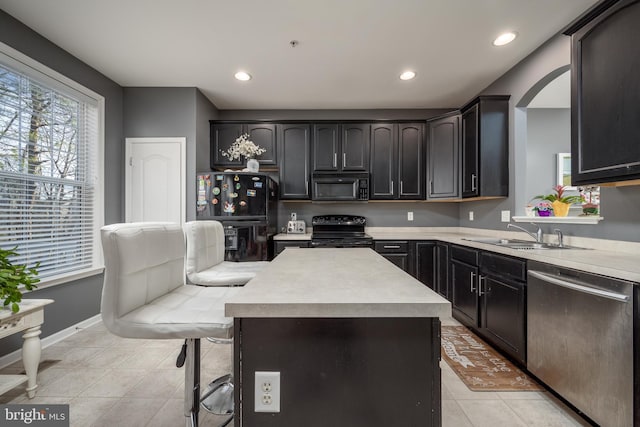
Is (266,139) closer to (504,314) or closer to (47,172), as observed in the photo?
(47,172)

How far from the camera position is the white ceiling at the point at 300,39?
2.03 m

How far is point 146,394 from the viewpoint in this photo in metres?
1.75

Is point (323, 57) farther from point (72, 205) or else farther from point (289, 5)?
point (72, 205)

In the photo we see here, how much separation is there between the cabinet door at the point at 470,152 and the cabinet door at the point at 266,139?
2.32 metres

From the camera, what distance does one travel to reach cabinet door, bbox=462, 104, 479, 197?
2.96 m

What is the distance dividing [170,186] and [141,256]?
2395 millimetres

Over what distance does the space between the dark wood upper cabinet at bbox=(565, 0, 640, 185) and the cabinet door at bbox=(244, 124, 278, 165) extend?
2.98 meters

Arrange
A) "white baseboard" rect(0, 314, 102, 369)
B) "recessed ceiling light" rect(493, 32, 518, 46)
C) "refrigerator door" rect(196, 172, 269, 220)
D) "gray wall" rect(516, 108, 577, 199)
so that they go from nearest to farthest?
"white baseboard" rect(0, 314, 102, 369)
"recessed ceiling light" rect(493, 32, 518, 46)
"refrigerator door" rect(196, 172, 269, 220)
"gray wall" rect(516, 108, 577, 199)

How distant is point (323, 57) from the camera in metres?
2.66

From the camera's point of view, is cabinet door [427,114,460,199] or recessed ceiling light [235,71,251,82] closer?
recessed ceiling light [235,71,251,82]

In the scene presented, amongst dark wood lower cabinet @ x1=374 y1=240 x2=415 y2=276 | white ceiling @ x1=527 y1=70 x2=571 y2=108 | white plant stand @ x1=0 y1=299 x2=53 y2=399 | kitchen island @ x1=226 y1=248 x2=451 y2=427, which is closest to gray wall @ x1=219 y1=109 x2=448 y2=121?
white ceiling @ x1=527 y1=70 x2=571 y2=108

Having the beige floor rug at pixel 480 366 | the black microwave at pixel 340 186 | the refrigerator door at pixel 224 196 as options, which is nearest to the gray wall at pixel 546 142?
the black microwave at pixel 340 186

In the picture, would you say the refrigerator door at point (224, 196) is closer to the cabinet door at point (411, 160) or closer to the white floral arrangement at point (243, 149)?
the white floral arrangement at point (243, 149)

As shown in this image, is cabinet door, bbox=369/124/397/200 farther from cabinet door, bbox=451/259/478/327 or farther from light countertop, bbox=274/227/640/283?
cabinet door, bbox=451/259/478/327
